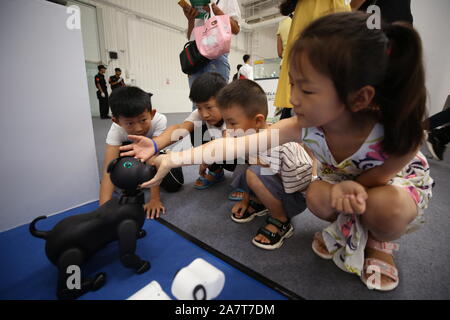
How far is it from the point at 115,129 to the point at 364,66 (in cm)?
106

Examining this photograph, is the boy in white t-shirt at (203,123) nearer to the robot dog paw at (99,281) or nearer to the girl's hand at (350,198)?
the robot dog paw at (99,281)

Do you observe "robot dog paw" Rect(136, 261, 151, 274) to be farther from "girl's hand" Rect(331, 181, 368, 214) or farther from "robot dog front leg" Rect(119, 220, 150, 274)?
"girl's hand" Rect(331, 181, 368, 214)

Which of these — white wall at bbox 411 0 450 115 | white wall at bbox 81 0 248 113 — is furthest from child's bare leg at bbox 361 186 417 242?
white wall at bbox 81 0 248 113

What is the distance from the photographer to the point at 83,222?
61 cm

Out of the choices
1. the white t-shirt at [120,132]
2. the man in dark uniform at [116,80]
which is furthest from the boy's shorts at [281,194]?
the man in dark uniform at [116,80]

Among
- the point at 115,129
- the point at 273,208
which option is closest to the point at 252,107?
the point at 273,208

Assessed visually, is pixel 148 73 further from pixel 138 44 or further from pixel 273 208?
pixel 273 208

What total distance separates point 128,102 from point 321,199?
2.86ft

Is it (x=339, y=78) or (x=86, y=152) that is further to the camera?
(x=86, y=152)

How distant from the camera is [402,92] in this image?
1.60 feet

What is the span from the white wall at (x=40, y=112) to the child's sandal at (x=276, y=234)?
872 millimetres

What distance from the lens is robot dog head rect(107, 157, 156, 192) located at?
609mm

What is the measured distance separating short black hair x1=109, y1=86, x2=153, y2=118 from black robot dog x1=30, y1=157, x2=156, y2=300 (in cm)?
42

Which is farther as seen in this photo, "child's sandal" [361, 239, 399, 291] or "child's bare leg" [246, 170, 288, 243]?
"child's bare leg" [246, 170, 288, 243]
